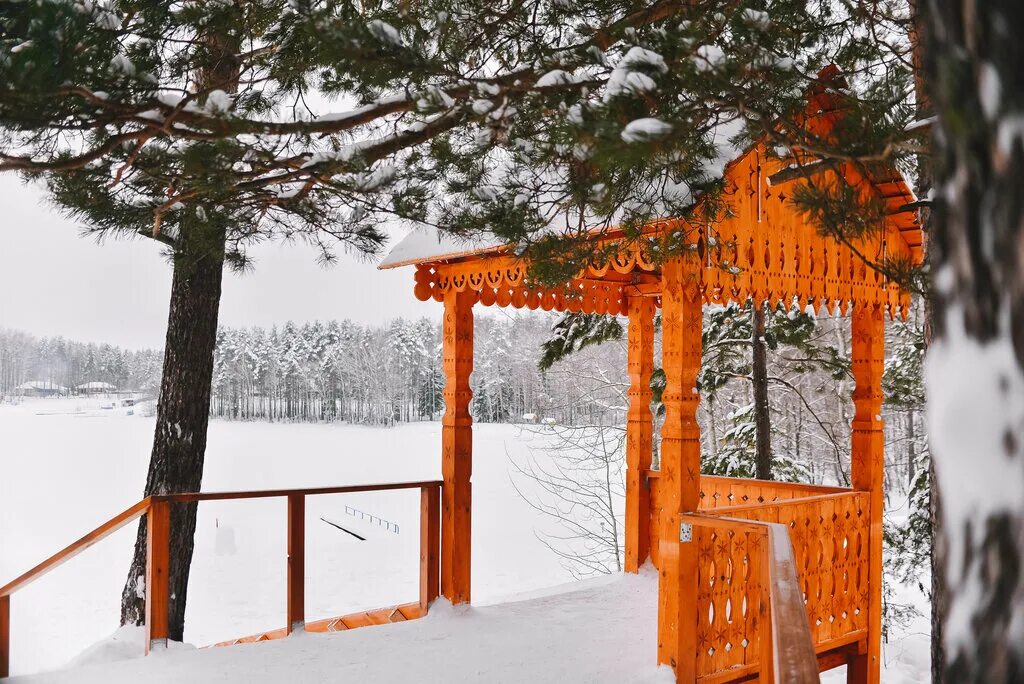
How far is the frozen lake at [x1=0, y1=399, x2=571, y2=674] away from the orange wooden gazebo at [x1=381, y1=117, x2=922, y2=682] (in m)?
11.3

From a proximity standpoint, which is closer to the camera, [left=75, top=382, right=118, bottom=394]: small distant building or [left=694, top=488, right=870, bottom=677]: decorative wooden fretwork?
[left=694, top=488, right=870, bottom=677]: decorative wooden fretwork

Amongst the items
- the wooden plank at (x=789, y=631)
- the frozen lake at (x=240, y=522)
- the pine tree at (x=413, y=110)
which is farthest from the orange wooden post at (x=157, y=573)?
the frozen lake at (x=240, y=522)

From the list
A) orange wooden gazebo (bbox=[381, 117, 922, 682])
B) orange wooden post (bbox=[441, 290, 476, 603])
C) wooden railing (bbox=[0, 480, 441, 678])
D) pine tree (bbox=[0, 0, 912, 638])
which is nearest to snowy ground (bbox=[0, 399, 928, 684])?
orange wooden gazebo (bbox=[381, 117, 922, 682])

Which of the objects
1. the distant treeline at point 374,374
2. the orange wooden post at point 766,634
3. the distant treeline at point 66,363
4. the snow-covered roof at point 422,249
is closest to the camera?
the orange wooden post at point 766,634

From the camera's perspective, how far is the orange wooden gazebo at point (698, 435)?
4617 mm

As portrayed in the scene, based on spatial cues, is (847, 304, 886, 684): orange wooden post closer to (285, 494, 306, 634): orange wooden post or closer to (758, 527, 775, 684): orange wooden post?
(758, 527, 775, 684): orange wooden post

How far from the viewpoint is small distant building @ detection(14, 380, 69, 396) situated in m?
15.2

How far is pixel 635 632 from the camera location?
560cm

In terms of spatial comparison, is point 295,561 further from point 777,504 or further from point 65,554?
point 777,504

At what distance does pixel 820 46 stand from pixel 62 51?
3.14 metres

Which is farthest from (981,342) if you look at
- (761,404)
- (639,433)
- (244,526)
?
(244,526)

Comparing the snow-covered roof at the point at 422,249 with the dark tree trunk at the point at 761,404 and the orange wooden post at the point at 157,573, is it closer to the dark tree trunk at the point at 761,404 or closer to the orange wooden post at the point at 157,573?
the orange wooden post at the point at 157,573

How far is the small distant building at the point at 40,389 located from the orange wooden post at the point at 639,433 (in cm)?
1252

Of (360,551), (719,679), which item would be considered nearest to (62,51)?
(719,679)
